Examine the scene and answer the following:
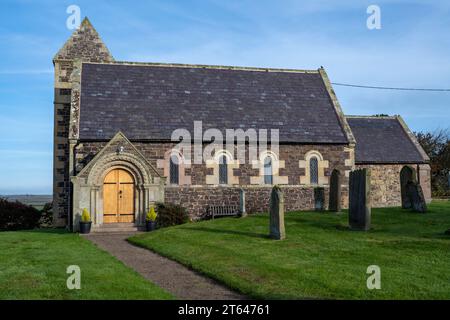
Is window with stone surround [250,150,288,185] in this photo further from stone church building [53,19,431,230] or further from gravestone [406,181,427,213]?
gravestone [406,181,427,213]

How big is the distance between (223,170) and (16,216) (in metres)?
12.1

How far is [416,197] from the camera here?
2139cm

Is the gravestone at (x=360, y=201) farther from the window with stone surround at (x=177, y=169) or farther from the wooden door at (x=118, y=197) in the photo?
the wooden door at (x=118, y=197)

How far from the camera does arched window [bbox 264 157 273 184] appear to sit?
26.9m

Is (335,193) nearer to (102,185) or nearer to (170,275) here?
(102,185)

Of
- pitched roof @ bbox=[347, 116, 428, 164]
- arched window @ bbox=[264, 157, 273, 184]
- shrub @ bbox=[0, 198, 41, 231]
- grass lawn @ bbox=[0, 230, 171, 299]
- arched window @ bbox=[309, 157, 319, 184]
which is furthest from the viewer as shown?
pitched roof @ bbox=[347, 116, 428, 164]

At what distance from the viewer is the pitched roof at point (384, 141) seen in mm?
34594

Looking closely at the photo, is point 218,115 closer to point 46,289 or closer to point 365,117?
point 365,117

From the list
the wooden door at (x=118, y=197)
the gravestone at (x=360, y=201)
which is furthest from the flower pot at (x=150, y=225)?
the gravestone at (x=360, y=201)

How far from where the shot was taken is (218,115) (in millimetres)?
27453

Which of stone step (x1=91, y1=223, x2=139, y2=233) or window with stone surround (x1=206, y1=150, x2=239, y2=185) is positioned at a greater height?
window with stone surround (x1=206, y1=150, x2=239, y2=185)

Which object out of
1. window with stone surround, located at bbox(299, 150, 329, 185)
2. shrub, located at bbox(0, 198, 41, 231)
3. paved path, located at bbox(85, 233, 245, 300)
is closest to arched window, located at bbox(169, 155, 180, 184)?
window with stone surround, located at bbox(299, 150, 329, 185)

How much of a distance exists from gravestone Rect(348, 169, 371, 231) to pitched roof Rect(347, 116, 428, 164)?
643 inches
